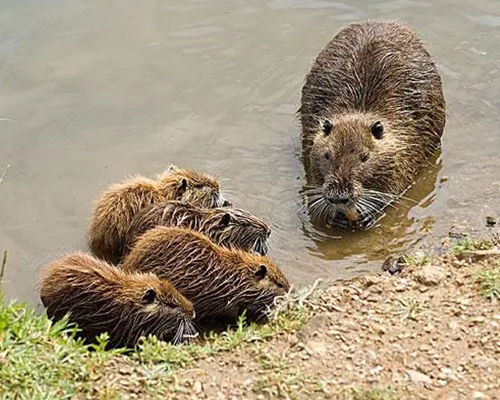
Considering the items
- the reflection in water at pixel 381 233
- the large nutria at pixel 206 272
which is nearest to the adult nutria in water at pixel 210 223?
the large nutria at pixel 206 272

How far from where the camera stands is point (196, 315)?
5285 mm

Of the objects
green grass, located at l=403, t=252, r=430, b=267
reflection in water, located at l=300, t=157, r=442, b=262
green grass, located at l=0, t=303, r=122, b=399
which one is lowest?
reflection in water, located at l=300, t=157, r=442, b=262

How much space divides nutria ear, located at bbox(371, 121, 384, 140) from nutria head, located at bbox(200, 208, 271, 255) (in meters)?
1.21

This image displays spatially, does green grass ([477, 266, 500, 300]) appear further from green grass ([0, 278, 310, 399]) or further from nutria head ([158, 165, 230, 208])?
nutria head ([158, 165, 230, 208])

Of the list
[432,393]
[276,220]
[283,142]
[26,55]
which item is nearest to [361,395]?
[432,393]

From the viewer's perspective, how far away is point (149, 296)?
16.0ft

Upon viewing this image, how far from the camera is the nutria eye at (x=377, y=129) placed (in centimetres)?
643

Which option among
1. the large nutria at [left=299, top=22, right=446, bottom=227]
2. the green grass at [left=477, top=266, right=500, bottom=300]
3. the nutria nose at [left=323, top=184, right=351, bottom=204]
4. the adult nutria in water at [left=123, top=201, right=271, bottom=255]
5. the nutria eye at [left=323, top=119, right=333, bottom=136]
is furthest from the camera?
the nutria eye at [left=323, top=119, right=333, bottom=136]

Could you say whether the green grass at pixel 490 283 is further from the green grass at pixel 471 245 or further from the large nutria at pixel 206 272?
the large nutria at pixel 206 272

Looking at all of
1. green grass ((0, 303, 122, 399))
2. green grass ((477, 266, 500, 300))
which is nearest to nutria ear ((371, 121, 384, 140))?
green grass ((477, 266, 500, 300))

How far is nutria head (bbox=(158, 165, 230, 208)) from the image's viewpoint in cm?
596

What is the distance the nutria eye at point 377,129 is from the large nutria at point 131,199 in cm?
120

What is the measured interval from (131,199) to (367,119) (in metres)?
1.89

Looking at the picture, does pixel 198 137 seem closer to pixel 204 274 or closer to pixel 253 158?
pixel 253 158
